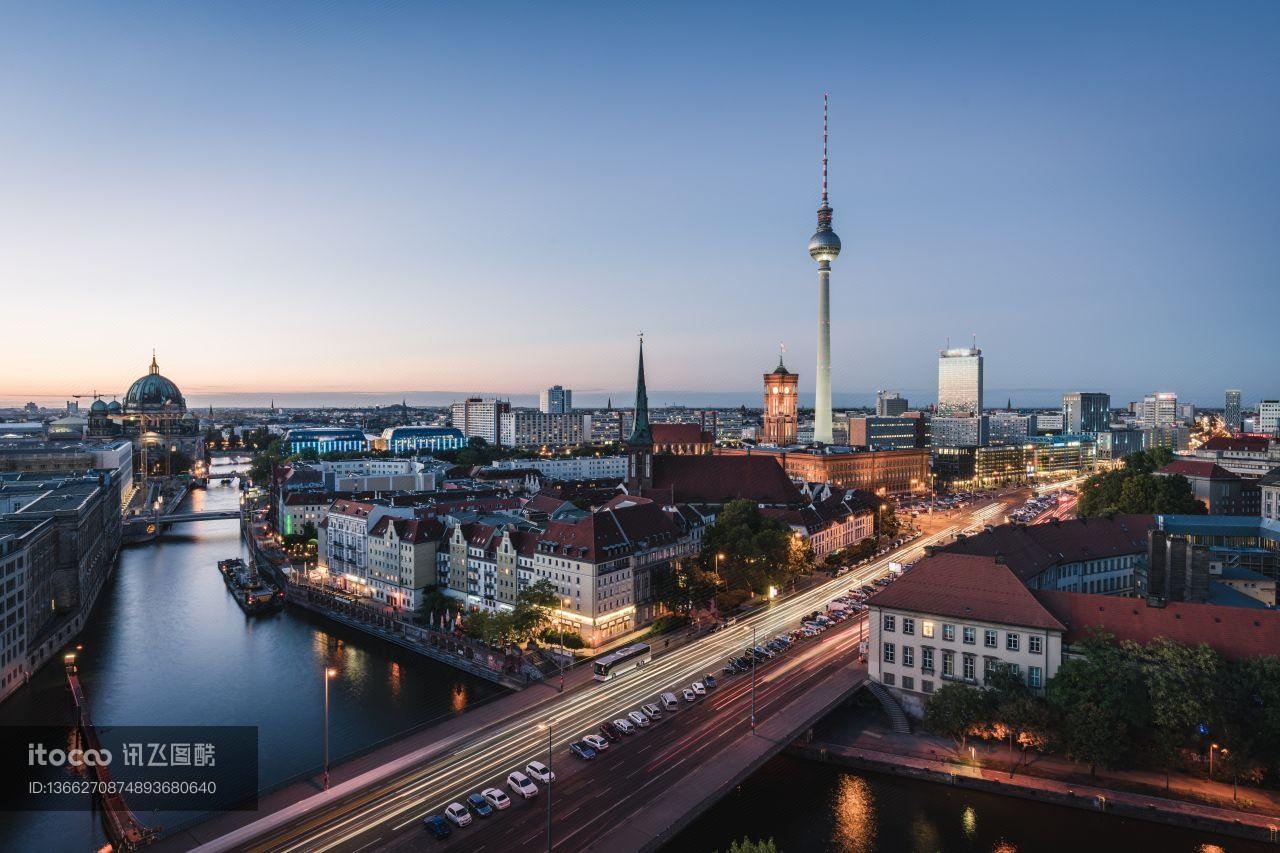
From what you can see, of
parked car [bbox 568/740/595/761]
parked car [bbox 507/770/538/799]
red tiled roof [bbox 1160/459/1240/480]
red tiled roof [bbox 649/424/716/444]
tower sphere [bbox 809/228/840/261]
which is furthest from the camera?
tower sphere [bbox 809/228/840/261]

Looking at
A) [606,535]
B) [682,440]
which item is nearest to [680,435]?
[682,440]

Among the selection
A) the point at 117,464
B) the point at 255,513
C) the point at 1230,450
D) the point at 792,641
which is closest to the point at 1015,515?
the point at 1230,450

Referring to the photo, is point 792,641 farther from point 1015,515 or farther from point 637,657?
point 1015,515

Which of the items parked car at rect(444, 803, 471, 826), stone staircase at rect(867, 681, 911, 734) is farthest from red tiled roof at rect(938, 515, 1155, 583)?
parked car at rect(444, 803, 471, 826)

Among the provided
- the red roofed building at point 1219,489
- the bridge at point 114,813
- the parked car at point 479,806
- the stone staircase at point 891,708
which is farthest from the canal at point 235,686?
the red roofed building at point 1219,489

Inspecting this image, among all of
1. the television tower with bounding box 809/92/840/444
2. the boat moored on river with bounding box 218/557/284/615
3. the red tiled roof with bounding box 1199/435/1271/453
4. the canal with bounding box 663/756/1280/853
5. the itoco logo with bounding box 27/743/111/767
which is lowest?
the itoco logo with bounding box 27/743/111/767

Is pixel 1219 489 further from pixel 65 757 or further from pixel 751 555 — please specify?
pixel 65 757

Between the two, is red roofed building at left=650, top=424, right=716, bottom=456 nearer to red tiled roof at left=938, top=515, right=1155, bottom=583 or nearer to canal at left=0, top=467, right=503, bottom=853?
canal at left=0, top=467, right=503, bottom=853
